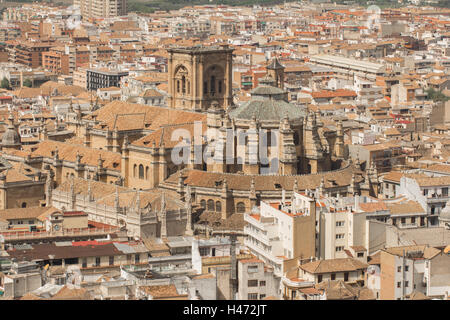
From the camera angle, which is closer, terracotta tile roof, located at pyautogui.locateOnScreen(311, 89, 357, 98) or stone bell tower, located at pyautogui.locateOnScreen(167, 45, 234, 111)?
stone bell tower, located at pyautogui.locateOnScreen(167, 45, 234, 111)

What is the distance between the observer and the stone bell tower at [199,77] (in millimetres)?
80375

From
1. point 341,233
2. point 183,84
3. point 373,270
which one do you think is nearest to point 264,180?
point 341,233

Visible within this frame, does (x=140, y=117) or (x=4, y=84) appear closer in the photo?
(x=140, y=117)

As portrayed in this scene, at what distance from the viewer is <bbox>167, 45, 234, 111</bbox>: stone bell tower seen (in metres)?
80.4

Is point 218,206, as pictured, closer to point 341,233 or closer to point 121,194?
point 121,194

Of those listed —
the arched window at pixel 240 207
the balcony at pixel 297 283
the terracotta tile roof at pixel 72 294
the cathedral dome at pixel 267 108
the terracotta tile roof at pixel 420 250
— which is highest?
the cathedral dome at pixel 267 108

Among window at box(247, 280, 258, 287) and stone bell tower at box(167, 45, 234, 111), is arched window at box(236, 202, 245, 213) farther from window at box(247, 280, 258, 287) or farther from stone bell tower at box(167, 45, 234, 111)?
stone bell tower at box(167, 45, 234, 111)

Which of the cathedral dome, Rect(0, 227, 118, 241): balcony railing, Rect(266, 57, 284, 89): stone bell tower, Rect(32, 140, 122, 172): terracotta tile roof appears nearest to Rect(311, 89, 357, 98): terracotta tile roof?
Rect(266, 57, 284, 89): stone bell tower

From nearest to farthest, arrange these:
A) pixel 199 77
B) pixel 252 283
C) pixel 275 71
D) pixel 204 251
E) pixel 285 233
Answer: pixel 252 283 → pixel 204 251 → pixel 285 233 → pixel 199 77 → pixel 275 71

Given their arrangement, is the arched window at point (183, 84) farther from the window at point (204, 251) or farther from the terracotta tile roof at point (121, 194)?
the window at point (204, 251)

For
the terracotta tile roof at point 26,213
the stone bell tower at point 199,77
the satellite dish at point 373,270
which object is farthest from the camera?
the stone bell tower at point 199,77

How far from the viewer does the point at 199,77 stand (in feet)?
264

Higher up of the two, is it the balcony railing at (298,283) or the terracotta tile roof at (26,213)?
the balcony railing at (298,283)

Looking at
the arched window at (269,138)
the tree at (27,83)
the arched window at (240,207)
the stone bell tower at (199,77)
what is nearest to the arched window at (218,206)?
the arched window at (240,207)
